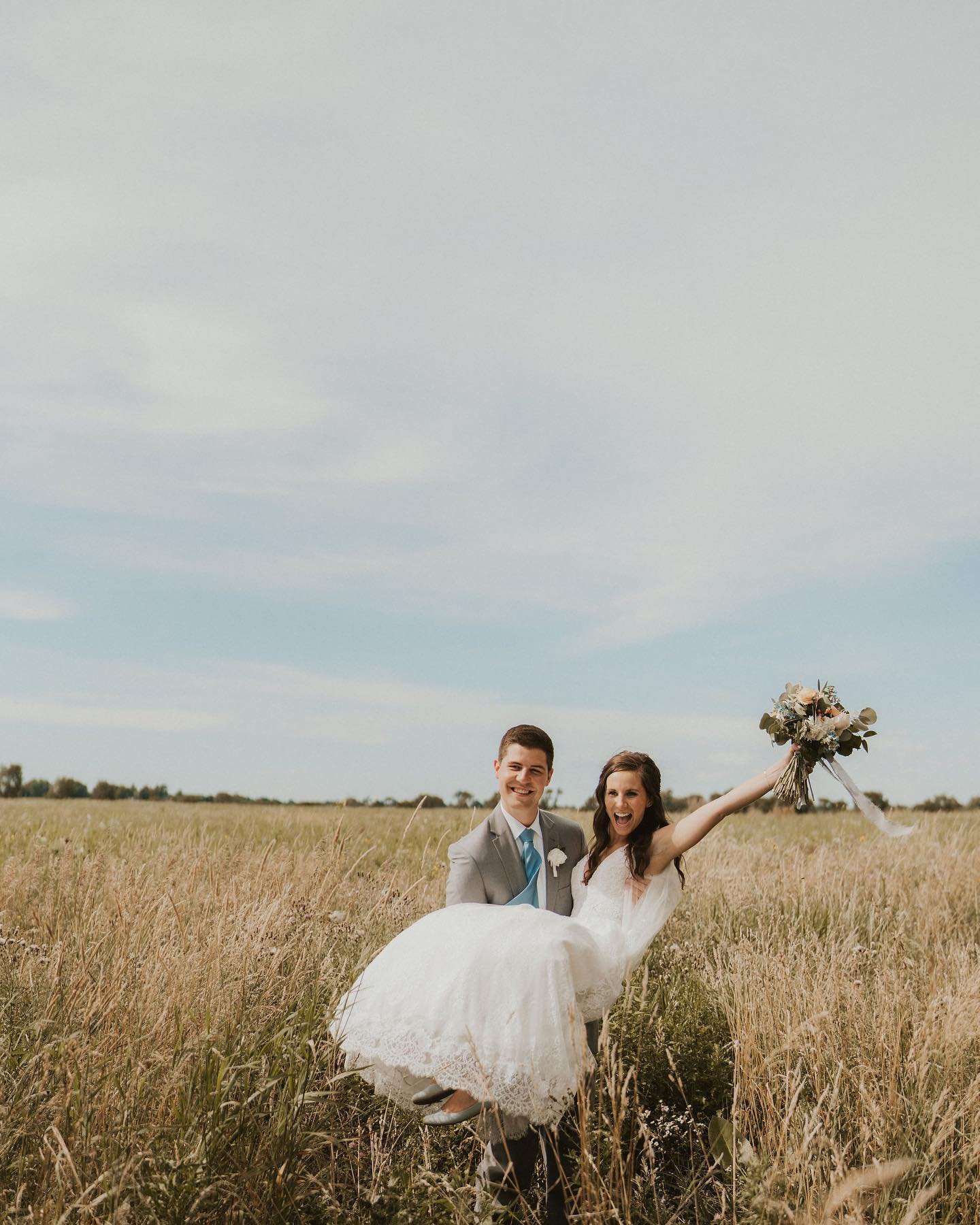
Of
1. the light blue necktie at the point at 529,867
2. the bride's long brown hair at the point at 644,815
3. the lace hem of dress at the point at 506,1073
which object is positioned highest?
the bride's long brown hair at the point at 644,815

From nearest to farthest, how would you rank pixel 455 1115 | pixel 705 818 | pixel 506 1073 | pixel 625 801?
1. pixel 506 1073
2. pixel 455 1115
3. pixel 705 818
4. pixel 625 801

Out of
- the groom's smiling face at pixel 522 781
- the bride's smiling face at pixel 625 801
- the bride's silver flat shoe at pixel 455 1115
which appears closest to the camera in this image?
the bride's silver flat shoe at pixel 455 1115

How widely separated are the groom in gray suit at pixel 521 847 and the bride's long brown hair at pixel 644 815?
126mm

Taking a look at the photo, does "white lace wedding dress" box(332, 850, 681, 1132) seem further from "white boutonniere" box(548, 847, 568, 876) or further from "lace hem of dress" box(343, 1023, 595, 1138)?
"white boutonniere" box(548, 847, 568, 876)

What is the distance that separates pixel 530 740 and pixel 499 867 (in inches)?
21.6

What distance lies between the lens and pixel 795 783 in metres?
4.01

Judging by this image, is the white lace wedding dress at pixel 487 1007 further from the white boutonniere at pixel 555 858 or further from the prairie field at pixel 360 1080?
the white boutonniere at pixel 555 858

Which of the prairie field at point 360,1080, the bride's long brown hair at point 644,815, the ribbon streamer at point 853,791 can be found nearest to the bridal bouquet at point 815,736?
the ribbon streamer at point 853,791

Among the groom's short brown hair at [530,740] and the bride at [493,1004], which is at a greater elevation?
the groom's short brown hair at [530,740]

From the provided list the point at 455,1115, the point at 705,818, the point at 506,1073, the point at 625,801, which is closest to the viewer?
the point at 506,1073

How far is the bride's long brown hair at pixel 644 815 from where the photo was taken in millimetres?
4125

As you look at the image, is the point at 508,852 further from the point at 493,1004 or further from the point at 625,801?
the point at 493,1004

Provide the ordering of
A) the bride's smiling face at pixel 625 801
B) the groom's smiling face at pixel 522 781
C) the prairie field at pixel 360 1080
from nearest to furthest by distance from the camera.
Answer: the prairie field at pixel 360 1080, the groom's smiling face at pixel 522 781, the bride's smiling face at pixel 625 801

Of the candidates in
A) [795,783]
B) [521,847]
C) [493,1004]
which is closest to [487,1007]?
[493,1004]
